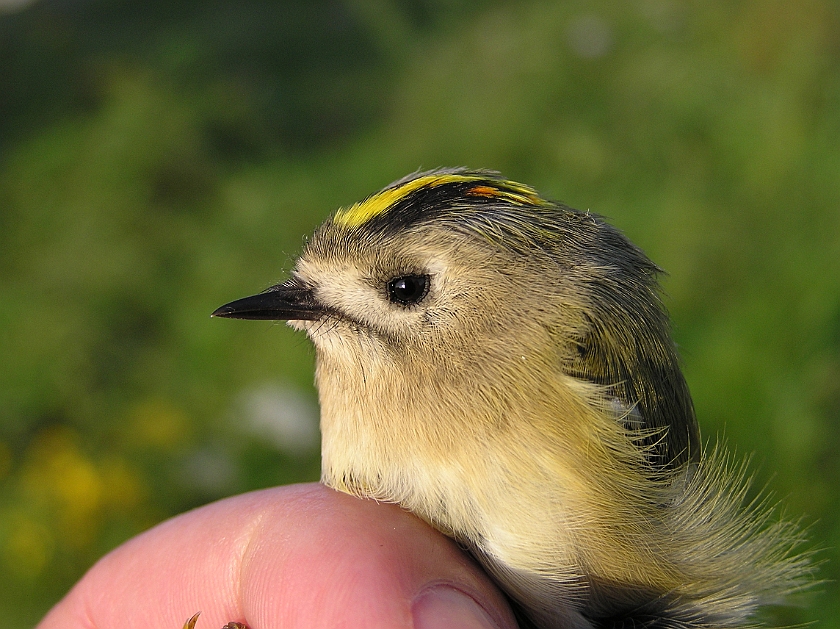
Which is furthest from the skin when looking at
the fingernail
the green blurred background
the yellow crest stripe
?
the green blurred background

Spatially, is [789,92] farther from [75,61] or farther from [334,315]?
[75,61]

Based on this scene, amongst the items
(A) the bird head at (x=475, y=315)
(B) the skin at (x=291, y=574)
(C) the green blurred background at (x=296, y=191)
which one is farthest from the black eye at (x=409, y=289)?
(C) the green blurred background at (x=296, y=191)

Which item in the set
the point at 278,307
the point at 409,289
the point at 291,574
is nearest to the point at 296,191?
the point at 278,307

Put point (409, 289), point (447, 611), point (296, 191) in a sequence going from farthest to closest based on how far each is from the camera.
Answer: point (296, 191) < point (409, 289) < point (447, 611)

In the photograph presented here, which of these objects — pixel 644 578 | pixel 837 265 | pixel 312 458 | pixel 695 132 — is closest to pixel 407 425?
pixel 644 578

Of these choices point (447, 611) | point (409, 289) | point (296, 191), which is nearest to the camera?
point (447, 611)

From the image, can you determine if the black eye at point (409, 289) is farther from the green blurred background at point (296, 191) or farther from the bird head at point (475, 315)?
the green blurred background at point (296, 191)

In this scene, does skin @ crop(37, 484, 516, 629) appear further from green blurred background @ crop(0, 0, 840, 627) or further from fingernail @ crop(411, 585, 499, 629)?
green blurred background @ crop(0, 0, 840, 627)

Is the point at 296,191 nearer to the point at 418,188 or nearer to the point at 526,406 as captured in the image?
the point at 418,188
